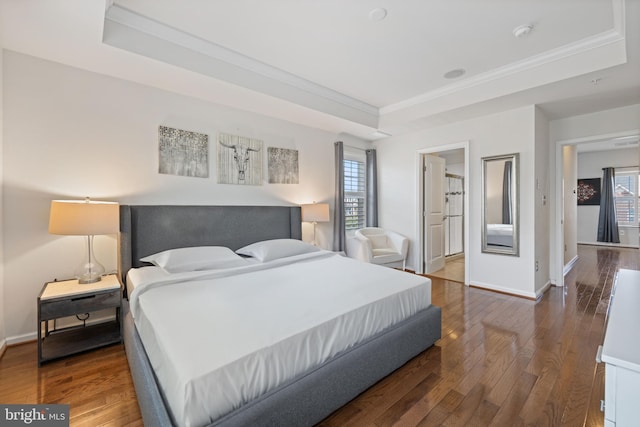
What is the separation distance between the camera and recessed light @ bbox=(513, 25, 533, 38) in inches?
92.0

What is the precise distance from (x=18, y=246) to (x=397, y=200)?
4.71m

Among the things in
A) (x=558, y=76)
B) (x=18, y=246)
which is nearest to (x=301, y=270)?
(x=18, y=246)

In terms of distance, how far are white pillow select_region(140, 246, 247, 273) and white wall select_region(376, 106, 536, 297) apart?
121 inches

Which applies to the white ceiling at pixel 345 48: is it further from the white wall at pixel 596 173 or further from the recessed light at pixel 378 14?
the white wall at pixel 596 173

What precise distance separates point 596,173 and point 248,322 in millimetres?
9560

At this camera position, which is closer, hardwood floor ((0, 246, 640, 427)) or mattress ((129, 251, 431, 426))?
mattress ((129, 251, 431, 426))

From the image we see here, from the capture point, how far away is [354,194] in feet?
16.6

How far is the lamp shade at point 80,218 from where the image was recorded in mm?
2139

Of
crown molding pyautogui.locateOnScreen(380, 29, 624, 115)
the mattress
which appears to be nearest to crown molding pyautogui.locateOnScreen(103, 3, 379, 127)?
crown molding pyautogui.locateOnScreen(380, 29, 624, 115)

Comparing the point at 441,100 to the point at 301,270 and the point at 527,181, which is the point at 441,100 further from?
the point at 301,270

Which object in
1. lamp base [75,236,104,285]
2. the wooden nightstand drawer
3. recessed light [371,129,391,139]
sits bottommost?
the wooden nightstand drawer

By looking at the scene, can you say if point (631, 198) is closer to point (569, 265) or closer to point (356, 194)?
point (569, 265)

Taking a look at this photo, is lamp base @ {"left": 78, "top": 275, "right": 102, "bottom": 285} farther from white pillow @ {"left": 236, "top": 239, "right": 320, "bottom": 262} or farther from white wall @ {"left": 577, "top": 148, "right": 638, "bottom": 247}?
white wall @ {"left": 577, "top": 148, "right": 638, "bottom": 247}

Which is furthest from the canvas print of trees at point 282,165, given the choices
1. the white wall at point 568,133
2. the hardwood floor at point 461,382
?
the white wall at point 568,133
